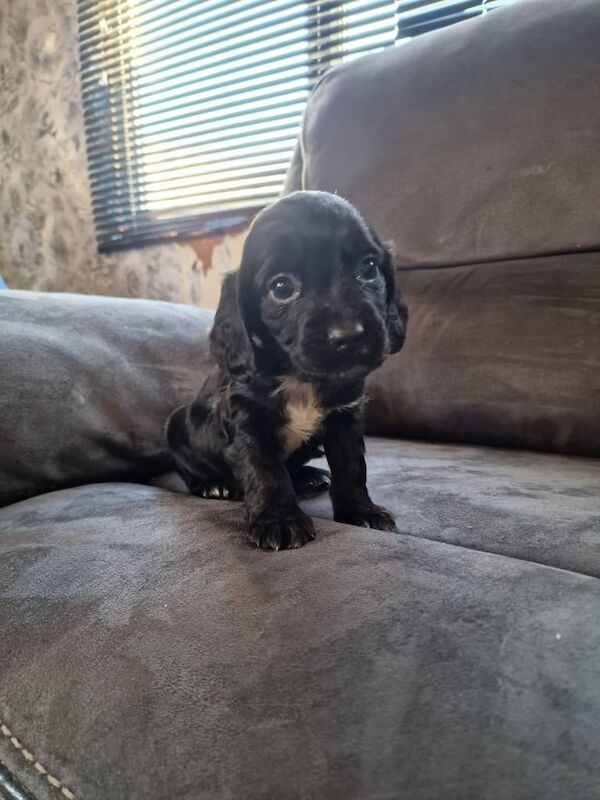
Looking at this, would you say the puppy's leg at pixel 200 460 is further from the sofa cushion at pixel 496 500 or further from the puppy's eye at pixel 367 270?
the puppy's eye at pixel 367 270

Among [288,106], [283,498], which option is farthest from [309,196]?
[288,106]

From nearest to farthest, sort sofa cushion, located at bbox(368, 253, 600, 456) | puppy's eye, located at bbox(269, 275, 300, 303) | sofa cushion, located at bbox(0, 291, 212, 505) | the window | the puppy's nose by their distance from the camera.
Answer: the puppy's nose
puppy's eye, located at bbox(269, 275, 300, 303)
sofa cushion, located at bbox(0, 291, 212, 505)
sofa cushion, located at bbox(368, 253, 600, 456)
the window

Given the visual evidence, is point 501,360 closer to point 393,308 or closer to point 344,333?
point 393,308

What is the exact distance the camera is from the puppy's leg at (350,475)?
1.17m

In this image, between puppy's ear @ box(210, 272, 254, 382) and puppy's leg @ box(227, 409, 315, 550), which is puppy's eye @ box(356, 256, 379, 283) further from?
puppy's leg @ box(227, 409, 315, 550)

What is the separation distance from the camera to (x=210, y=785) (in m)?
0.59

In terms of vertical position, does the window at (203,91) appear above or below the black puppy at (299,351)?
above

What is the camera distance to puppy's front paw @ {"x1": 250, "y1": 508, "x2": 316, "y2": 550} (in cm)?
104

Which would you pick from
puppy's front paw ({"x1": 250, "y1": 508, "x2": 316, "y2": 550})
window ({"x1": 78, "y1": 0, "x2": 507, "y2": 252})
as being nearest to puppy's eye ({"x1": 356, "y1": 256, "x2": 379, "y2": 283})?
puppy's front paw ({"x1": 250, "y1": 508, "x2": 316, "y2": 550})

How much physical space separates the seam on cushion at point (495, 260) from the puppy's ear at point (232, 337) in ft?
2.83

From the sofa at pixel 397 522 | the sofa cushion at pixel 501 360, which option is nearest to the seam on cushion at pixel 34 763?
the sofa at pixel 397 522

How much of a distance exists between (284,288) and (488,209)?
0.95 metres

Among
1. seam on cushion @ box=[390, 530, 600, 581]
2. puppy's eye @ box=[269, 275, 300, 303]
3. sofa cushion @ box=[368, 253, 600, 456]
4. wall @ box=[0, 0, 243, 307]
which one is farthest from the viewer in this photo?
wall @ box=[0, 0, 243, 307]

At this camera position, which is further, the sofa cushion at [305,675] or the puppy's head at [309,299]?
the puppy's head at [309,299]
